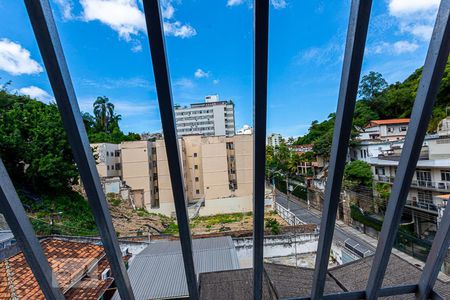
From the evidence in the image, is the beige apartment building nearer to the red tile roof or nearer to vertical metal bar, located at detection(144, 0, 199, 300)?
the red tile roof

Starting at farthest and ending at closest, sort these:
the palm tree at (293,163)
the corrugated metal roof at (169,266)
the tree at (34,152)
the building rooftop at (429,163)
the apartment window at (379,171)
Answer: the palm tree at (293,163) < the apartment window at (379,171) < the building rooftop at (429,163) < the tree at (34,152) < the corrugated metal roof at (169,266)

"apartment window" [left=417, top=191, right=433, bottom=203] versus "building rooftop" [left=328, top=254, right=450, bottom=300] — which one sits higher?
"apartment window" [left=417, top=191, right=433, bottom=203]

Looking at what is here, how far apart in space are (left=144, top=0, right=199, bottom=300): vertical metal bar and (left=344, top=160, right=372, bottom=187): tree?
340 inches

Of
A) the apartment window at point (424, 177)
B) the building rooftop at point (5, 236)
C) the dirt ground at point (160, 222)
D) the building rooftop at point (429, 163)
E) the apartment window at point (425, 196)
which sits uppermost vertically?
the building rooftop at point (429, 163)

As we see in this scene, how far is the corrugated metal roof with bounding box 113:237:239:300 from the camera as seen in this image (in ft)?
12.6

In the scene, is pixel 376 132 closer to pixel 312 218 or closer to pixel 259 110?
pixel 312 218

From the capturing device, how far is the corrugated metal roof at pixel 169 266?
385cm

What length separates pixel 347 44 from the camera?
81cm

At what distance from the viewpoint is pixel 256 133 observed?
0.86m

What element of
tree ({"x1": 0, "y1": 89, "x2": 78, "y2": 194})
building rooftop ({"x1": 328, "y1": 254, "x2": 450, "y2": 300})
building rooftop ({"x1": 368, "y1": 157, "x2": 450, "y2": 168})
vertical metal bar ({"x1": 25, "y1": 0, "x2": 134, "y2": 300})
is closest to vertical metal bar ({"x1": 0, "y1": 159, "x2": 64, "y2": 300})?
vertical metal bar ({"x1": 25, "y1": 0, "x2": 134, "y2": 300})

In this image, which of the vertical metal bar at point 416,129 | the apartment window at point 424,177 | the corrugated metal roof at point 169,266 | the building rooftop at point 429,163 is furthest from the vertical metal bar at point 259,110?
the apartment window at point 424,177

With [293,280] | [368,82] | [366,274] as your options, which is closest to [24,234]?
[368,82]

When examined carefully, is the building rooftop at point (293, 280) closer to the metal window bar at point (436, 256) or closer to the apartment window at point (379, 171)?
the metal window bar at point (436, 256)

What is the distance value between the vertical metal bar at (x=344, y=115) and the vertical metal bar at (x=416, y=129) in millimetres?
236
